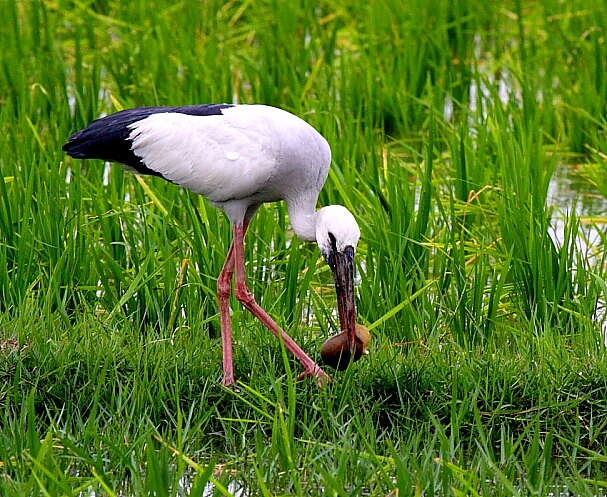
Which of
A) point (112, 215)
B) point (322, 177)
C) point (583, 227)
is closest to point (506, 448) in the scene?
point (322, 177)

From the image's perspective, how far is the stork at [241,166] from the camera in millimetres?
4125

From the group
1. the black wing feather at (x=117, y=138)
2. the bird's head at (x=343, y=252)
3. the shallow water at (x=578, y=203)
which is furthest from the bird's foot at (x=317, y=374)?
the shallow water at (x=578, y=203)

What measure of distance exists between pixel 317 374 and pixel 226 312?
1.50ft

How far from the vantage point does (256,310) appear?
4.39 metres

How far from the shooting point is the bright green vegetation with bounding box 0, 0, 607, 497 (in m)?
3.47

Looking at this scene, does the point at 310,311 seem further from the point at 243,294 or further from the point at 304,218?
the point at 304,218

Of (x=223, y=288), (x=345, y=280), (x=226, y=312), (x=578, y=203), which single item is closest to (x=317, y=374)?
(x=345, y=280)

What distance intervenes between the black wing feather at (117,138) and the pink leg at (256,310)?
0.39m

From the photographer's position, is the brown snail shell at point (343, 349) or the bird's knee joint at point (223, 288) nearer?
the brown snail shell at point (343, 349)

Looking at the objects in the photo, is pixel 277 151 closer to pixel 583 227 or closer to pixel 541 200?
pixel 541 200

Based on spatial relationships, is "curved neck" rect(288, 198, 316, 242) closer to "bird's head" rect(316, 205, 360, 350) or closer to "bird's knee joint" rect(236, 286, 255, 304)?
"bird's head" rect(316, 205, 360, 350)

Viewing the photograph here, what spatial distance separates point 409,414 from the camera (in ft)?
12.9

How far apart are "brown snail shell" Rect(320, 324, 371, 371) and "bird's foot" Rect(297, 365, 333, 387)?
0.16 ft

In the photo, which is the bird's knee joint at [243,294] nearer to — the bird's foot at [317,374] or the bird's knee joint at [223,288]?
the bird's knee joint at [223,288]
